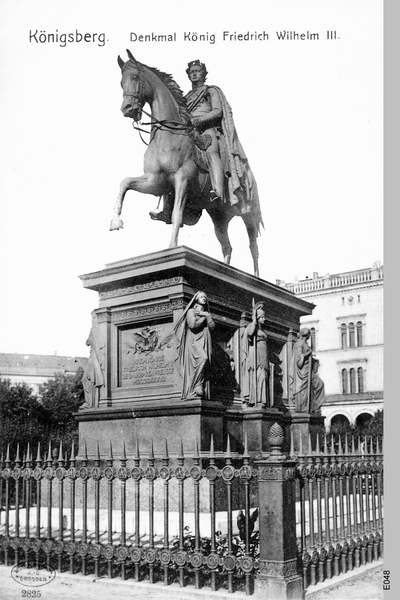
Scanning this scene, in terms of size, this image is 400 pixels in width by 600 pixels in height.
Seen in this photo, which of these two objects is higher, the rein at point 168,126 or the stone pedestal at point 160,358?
the rein at point 168,126

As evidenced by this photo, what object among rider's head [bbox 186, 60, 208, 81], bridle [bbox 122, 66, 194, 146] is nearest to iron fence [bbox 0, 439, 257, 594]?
bridle [bbox 122, 66, 194, 146]

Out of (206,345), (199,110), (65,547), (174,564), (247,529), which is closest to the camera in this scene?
(247,529)

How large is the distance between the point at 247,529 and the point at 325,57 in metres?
6.86

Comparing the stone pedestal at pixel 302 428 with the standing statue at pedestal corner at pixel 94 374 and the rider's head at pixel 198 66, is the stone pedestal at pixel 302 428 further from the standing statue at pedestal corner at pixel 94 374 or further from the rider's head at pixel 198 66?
the rider's head at pixel 198 66

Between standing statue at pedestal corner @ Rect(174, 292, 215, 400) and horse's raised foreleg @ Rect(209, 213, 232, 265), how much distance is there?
130 inches

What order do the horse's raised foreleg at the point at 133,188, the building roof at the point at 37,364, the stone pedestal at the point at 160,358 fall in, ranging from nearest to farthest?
the stone pedestal at the point at 160,358, the horse's raised foreleg at the point at 133,188, the building roof at the point at 37,364

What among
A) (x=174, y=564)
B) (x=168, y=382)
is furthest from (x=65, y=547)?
(x=168, y=382)

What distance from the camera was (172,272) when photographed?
36.9 feet

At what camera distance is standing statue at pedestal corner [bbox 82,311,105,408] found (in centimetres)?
1180

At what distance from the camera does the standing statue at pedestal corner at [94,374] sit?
1180 cm

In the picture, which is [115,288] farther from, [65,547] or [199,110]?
[65,547]

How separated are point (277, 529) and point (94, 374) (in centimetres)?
563

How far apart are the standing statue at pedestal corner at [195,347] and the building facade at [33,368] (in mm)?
31423

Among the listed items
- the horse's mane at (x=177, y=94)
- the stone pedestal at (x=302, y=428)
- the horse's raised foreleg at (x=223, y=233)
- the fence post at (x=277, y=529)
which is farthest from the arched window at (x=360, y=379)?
the fence post at (x=277, y=529)
